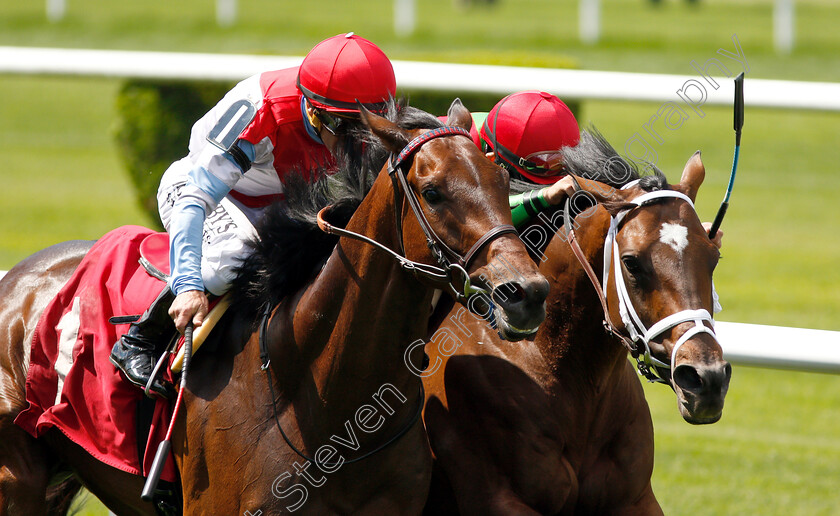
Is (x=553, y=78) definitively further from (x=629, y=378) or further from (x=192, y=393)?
(x=192, y=393)

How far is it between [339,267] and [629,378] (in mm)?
1072

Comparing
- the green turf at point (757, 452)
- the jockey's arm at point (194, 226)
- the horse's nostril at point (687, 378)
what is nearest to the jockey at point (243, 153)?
the jockey's arm at point (194, 226)

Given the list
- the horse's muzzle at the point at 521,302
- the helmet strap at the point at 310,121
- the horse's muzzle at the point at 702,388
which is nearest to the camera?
the horse's muzzle at the point at 521,302

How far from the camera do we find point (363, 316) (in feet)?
9.47

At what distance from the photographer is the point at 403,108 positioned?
9.57ft

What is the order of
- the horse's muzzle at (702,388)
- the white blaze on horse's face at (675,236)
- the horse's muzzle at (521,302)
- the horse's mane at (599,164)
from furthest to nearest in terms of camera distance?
1. the horse's mane at (599,164)
2. the white blaze on horse's face at (675,236)
3. the horse's muzzle at (702,388)
4. the horse's muzzle at (521,302)

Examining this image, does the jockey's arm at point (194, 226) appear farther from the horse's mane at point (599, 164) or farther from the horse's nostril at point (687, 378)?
the horse's nostril at point (687, 378)

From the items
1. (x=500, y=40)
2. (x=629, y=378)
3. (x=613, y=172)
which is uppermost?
(x=613, y=172)

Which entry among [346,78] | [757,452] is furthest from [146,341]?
[757,452]

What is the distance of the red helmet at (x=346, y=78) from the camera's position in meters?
3.03

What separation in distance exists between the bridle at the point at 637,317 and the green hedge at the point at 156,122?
592 cm

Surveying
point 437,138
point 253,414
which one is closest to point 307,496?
point 253,414

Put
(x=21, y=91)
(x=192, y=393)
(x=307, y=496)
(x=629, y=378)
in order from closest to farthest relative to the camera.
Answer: (x=307, y=496)
(x=192, y=393)
(x=629, y=378)
(x=21, y=91)

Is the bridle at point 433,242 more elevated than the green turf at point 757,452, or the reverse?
the bridle at point 433,242
